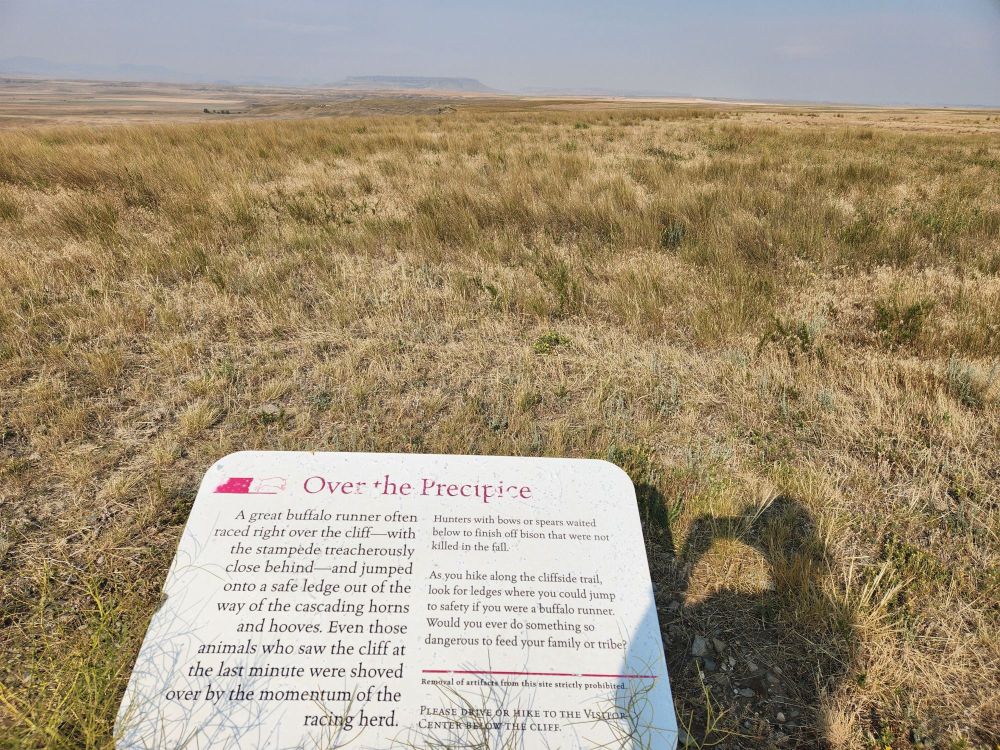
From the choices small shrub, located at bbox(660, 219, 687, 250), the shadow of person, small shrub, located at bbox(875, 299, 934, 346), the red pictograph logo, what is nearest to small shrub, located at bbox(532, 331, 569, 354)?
the shadow of person

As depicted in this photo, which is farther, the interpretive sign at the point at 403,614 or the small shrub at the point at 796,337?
the small shrub at the point at 796,337

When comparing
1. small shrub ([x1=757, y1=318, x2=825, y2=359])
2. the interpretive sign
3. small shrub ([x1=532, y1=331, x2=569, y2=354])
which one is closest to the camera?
the interpretive sign

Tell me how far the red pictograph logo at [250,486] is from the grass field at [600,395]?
60 cm

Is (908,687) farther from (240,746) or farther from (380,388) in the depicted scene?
(380,388)

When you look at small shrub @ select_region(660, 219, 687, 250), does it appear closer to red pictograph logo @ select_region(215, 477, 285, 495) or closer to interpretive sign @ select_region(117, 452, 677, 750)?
interpretive sign @ select_region(117, 452, 677, 750)

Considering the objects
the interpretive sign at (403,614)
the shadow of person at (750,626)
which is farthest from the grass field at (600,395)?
the interpretive sign at (403,614)

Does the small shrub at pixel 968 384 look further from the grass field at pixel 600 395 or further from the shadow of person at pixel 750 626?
the shadow of person at pixel 750 626

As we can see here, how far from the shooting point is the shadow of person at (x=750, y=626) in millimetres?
1935

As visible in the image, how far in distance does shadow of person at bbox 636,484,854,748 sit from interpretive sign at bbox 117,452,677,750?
46 cm

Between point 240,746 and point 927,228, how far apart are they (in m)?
8.92

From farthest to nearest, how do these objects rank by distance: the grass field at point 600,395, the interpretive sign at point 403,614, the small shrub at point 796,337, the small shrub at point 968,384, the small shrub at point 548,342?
1. the small shrub at point 548,342
2. the small shrub at point 796,337
3. the small shrub at point 968,384
4. the grass field at point 600,395
5. the interpretive sign at point 403,614

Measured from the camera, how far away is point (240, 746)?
1.54 meters

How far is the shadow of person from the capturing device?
1.93 m

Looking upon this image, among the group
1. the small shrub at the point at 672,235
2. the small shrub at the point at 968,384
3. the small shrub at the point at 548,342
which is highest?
the small shrub at the point at 672,235
